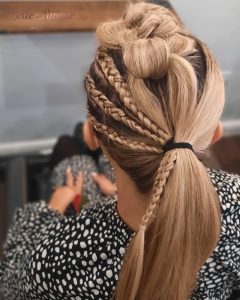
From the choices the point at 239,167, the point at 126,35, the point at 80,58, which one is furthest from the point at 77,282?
the point at 239,167

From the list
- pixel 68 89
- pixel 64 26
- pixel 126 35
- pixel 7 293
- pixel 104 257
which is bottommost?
pixel 7 293

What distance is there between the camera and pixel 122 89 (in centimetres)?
52

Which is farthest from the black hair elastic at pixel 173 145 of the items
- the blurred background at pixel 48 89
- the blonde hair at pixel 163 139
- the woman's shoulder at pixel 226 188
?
the blurred background at pixel 48 89

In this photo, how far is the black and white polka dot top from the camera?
64 centimetres

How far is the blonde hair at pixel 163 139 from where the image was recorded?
49 centimetres

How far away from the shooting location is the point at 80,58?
3.98 ft

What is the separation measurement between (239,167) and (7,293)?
0.90m

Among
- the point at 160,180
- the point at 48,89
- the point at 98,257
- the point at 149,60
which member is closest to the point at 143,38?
the point at 149,60

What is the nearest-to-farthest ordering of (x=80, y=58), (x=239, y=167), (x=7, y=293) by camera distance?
(x=7, y=293) → (x=80, y=58) → (x=239, y=167)

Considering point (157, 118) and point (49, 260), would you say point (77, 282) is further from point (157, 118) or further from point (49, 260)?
point (157, 118)

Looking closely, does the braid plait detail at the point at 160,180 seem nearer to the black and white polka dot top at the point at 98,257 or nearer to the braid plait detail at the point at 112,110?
the braid plait detail at the point at 112,110

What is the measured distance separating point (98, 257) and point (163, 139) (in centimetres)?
26

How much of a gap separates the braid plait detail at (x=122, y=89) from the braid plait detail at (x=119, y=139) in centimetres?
2

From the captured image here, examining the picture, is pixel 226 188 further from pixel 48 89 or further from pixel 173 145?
pixel 48 89
